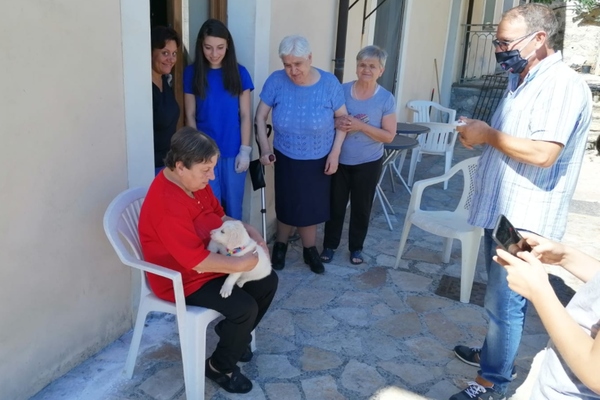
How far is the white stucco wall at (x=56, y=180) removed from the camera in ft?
6.57

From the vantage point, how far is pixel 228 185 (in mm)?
3408

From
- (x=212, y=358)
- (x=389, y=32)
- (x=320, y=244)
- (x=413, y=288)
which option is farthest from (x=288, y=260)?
(x=389, y=32)

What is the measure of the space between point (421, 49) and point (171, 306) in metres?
7.10

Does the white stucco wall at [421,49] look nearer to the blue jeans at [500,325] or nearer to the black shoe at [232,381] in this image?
the blue jeans at [500,325]

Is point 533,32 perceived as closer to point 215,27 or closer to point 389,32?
point 215,27

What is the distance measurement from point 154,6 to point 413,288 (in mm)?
2581

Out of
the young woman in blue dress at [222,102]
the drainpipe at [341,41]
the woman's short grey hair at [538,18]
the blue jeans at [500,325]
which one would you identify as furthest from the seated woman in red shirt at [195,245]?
the drainpipe at [341,41]

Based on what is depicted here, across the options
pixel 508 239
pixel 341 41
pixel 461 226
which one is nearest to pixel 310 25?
pixel 341 41

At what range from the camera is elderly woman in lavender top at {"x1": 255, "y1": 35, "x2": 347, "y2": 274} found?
3.38 metres

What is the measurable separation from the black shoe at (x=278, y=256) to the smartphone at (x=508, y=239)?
2.31 m

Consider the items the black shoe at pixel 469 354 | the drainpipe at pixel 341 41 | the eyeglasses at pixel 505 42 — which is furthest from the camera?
the drainpipe at pixel 341 41

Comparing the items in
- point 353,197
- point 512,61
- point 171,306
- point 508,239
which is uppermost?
point 512,61

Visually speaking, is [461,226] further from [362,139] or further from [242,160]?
[242,160]

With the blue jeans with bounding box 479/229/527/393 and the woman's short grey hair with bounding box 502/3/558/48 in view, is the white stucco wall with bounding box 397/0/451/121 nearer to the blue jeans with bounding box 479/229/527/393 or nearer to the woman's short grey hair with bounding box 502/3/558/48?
the woman's short grey hair with bounding box 502/3/558/48
